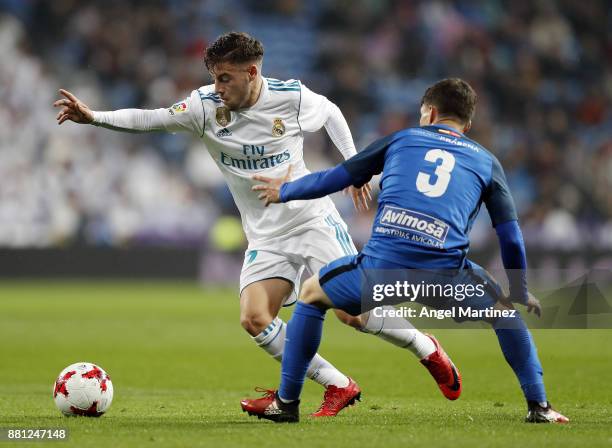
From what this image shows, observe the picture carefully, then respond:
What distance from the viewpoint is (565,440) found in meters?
4.79

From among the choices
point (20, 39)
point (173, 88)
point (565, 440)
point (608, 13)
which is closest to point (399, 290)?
point (565, 440)

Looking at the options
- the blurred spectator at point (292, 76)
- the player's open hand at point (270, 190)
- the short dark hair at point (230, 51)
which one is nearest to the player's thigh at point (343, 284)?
the player's open hand at point (270, 190)

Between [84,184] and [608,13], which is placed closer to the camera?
[84,184]

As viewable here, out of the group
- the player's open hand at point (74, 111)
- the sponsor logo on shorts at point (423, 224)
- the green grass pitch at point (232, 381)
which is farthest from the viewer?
the player's open hand at point (74, 111)

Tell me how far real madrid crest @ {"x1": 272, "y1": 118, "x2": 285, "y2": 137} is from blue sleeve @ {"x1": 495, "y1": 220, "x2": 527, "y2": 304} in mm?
1659

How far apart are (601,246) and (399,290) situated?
46.3 feet

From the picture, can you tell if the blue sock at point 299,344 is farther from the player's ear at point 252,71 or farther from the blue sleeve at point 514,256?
the player's ear at point 252,71

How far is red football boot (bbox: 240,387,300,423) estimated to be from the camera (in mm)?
5566

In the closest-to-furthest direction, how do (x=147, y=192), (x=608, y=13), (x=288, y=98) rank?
(x=288, y=98)
(x=147, y=192)
(x=608, y=13)

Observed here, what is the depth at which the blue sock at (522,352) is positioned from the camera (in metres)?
5.37

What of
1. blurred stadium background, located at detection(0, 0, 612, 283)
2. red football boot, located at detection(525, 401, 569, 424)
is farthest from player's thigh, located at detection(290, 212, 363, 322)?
blurred stadium background, located at detection(0, 0, 612, 283)

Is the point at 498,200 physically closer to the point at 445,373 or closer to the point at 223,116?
the point at 445,373

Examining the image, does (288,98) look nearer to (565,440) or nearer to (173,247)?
(565,440)

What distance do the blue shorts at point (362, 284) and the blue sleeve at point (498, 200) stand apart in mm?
288
